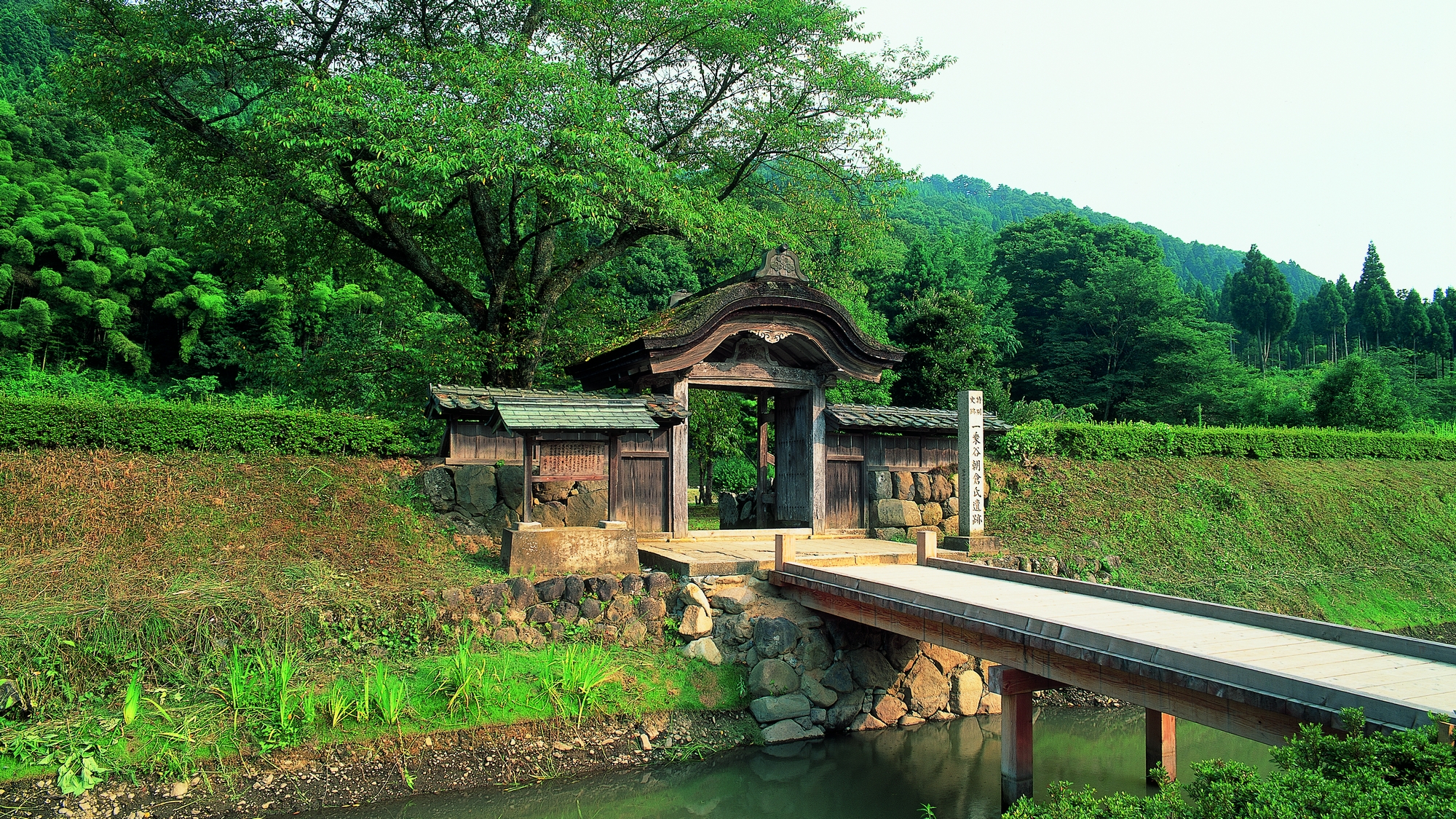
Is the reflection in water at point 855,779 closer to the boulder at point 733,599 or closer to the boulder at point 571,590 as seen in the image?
the boulder at point 733,599

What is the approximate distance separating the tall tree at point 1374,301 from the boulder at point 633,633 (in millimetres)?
48611

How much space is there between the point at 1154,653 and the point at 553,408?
7.30 meters

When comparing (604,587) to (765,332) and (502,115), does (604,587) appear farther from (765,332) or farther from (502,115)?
(502,115)

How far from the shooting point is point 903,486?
46.1 feet

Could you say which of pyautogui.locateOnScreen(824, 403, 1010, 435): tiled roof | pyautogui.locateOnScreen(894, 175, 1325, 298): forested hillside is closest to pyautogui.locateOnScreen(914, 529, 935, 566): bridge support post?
pyautogui.locateOnScreen(824, 403, 1010, 435): tiled roof

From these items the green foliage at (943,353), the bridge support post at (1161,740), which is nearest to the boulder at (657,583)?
the bridge support post at (1161,740)

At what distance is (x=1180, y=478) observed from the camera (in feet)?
54.5

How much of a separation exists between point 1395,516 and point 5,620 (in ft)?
74.9

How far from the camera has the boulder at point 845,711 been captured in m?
9.33

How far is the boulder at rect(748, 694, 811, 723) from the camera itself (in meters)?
8.95

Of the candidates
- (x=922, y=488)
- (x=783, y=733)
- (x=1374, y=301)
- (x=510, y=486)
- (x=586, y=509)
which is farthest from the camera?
(x=1374, y=301)

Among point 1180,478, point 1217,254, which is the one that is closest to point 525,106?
point 1180,478

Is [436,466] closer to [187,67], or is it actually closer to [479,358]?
[479,358]

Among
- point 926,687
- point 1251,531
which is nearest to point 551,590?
point 926,687
